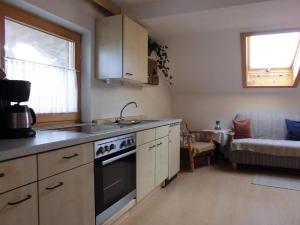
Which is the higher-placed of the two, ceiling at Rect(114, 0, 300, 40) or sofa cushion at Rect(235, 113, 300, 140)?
ceiling at Rect(114, 0, 300, 40)

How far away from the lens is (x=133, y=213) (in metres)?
2.47

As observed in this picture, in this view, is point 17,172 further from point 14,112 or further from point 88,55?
point 88,55

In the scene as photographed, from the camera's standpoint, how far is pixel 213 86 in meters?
4.77

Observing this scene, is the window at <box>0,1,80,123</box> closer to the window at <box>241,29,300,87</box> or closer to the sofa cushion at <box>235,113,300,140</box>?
the window at <box>241,29,300,87</box>

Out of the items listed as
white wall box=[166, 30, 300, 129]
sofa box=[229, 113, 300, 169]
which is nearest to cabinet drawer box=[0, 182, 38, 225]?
sofa box=[229, 113, 300, 169]

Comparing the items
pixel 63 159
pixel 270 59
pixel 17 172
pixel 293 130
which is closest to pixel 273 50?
pixel 270 59

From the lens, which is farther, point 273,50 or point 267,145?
point 273,50

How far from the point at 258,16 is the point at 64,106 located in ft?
8.12


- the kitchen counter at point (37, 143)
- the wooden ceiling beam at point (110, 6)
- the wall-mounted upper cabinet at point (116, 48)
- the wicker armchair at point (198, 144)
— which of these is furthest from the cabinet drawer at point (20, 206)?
the wicker armchair at point (198, 144)

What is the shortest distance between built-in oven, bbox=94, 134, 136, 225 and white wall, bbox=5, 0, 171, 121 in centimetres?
78

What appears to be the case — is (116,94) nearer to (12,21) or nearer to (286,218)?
(12,21)

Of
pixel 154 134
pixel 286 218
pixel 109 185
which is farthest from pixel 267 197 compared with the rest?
pixel 109 185

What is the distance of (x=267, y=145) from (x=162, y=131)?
1.73 metres

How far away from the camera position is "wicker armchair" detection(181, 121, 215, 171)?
3.97 meters
